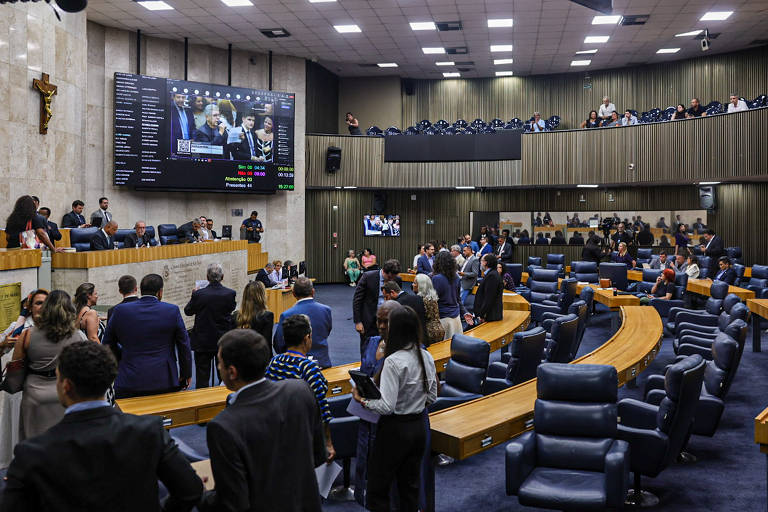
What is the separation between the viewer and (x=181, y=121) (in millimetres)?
15289

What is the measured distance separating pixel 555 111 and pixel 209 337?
1686 cm

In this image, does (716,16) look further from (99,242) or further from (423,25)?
(99,242)

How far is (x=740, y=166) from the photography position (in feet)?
46.1

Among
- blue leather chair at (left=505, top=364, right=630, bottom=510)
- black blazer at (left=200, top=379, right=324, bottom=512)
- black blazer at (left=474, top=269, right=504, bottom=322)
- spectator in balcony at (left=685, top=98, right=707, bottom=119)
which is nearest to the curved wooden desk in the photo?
blue leather chair at (left=505, top=364, right=630, bottom=510)

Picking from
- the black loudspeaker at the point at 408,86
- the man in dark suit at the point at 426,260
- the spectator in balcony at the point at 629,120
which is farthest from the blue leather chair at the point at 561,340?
the black loudspeaker at the point at 408,86

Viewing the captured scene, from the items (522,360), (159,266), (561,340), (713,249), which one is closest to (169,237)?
(159,266)

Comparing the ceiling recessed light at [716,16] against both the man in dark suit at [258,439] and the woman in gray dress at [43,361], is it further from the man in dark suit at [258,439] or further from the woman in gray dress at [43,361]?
the man in dark suit at [258,439]

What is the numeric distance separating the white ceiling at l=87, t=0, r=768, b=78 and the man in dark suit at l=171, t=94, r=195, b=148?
1.66m

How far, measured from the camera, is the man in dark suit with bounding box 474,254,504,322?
7.97m

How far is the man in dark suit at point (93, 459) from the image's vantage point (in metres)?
1.98

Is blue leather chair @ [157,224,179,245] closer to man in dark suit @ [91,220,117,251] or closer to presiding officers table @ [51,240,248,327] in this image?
presiding officers table @ [51,240,248,327]

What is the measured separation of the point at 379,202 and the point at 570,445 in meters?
16.2

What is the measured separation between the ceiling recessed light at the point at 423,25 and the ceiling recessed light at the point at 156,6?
530 cm

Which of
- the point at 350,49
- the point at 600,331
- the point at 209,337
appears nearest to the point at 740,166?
the point at 600,331
